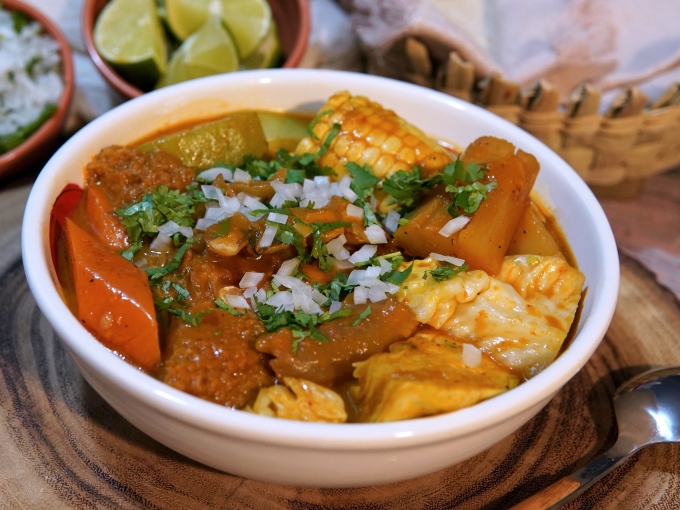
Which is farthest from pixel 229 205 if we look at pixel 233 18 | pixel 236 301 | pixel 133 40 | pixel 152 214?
pixel 233 18

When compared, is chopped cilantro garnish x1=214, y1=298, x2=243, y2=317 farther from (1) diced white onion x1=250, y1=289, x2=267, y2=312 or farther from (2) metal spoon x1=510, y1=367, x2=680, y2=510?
(2) metal spoon x1=510, y1=367, x2=680, y2=510

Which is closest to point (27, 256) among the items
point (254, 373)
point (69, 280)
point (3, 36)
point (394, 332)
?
point (69, 280)

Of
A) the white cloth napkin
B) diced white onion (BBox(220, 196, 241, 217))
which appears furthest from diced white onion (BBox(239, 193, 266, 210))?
the white cloth napkin

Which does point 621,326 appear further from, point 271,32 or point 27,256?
point 271,32

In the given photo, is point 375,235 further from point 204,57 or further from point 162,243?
point 204,57

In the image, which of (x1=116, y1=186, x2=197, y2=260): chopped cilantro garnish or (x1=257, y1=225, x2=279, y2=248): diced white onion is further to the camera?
(x1=116, y1=186, x2=197, y2=260): chopped cilantro garnish
